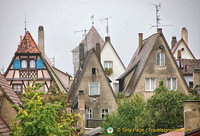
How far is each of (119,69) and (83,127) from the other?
18699 millimetres

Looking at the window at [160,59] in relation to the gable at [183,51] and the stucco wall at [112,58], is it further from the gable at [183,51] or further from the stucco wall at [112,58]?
the gable at [183,51]

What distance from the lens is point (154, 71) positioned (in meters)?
44.7

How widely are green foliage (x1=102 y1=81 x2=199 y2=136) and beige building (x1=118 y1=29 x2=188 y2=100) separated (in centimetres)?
875

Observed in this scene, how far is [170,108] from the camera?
109 ft

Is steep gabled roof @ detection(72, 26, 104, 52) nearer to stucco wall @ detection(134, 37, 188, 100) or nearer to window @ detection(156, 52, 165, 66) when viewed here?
window @ detection(156, 52, 165, 66)

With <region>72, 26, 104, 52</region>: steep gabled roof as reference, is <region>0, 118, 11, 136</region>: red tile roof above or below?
below

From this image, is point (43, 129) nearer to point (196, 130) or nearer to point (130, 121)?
point (196, 130)

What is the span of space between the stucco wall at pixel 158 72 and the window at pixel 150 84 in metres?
0.29

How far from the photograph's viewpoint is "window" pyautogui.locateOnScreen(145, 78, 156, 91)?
4430cm

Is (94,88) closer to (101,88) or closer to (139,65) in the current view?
(101,88)

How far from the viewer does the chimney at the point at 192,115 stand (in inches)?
778

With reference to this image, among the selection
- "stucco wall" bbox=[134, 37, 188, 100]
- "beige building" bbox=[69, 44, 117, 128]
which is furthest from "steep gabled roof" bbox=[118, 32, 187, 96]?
"beige building" bbox=[69, 44, 117, 128]

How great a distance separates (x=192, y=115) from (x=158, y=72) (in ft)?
81.8

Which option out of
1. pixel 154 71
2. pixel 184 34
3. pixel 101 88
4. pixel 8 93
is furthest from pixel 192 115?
pixel 184 34
